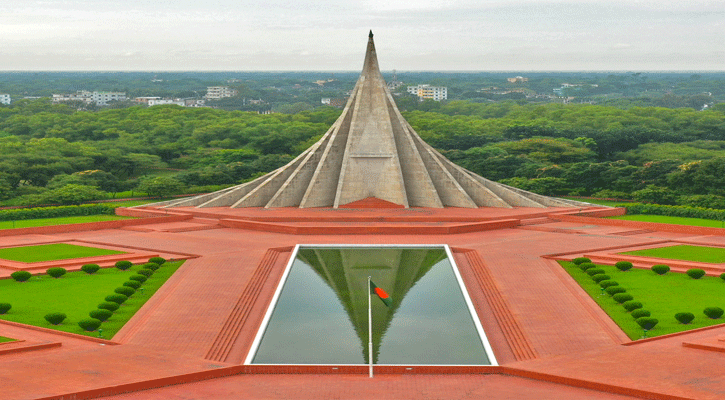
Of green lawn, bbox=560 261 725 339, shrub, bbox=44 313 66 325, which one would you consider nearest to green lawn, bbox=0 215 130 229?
shrub, bbox=44 313 66 325

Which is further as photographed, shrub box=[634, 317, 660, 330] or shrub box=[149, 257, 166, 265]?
shrub box=[149, 257, 166, 265]

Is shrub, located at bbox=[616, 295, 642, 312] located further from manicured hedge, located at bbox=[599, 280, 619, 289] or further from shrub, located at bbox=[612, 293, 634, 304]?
manicured hedge, located at bbox=[599, 280, 619, 289]

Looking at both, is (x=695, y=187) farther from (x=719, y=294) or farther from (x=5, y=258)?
(x=5, y=258)

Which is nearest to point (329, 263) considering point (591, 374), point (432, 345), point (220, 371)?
point (432, 345)

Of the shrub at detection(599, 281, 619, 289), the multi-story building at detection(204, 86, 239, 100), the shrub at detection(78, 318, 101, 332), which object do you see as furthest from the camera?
the multi-story building at detection(204, 86, 239, 100)

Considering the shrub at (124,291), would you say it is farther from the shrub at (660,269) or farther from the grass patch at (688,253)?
the grass patch at (688,253)

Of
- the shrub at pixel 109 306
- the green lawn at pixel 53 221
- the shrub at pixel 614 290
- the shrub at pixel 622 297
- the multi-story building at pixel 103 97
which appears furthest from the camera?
the multi-story building at pixel 103 97

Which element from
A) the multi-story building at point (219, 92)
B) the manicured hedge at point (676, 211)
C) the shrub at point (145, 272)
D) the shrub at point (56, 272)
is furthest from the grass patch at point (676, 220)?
the multi-story building at point (219, 92)

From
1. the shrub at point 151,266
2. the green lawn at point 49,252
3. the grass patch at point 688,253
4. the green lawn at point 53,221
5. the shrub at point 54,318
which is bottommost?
the green lawn at point 53,221
